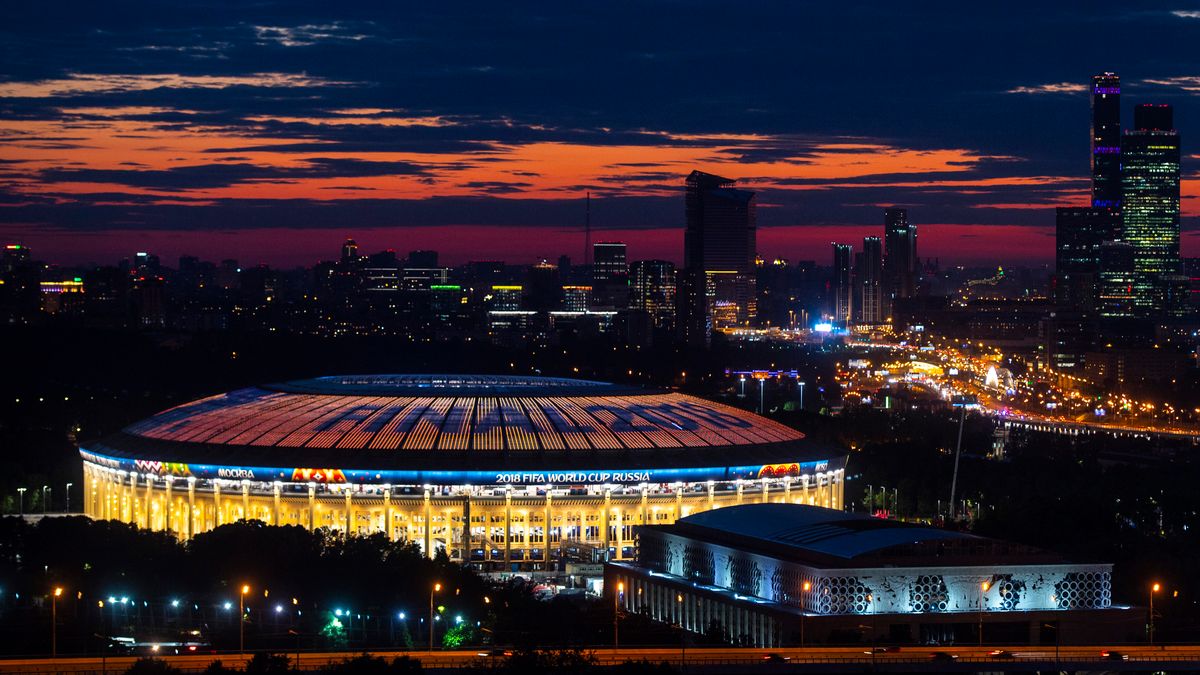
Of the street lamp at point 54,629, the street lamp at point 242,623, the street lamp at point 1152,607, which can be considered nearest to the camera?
the street lamp at point 242,623

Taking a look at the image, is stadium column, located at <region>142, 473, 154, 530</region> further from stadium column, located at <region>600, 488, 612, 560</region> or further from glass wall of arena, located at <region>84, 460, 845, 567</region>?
stadium column, located at <region>600, 488, 612, 560</region>

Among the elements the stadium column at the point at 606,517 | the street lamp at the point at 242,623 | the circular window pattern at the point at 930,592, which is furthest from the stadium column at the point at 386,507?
the circular window pattern at the point at 930,592

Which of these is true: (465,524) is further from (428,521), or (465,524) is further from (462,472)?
(462,472)

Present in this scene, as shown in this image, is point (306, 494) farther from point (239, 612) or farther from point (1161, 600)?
point (1161, 600)

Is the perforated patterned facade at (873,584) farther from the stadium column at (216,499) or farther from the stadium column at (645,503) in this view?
the stadium column at (216,499)

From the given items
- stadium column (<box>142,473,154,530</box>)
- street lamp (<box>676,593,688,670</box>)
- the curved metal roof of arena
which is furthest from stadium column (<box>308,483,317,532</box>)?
street lamp (<box>676,593,688,670</box>)

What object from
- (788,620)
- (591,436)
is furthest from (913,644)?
(591,436)
